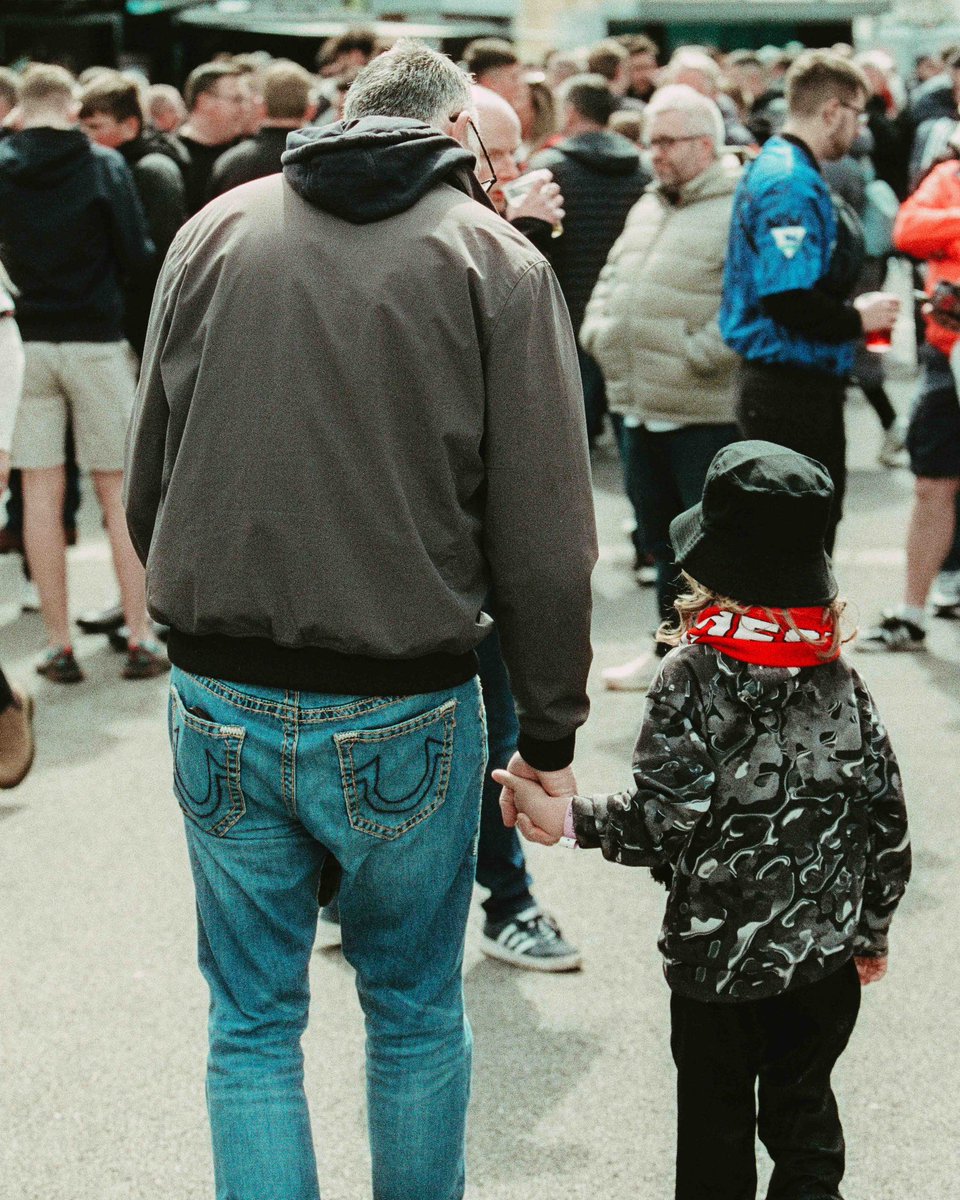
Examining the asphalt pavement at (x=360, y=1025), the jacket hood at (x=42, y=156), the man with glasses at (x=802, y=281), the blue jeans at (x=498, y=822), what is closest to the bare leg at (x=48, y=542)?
the asphalt pavement at (x=360, y=1025)

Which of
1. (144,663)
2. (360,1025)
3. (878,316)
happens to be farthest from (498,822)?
(144,663)

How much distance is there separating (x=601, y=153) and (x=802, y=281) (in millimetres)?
2685

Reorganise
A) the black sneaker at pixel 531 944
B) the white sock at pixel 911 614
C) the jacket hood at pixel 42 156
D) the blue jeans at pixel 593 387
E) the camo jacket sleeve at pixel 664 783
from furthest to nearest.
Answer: the blue jeans at pixel 593 387, the white sock at pixel 911 614, the jacket hood at pixel 42 156, the black sneaker at pixel 531 944, the camo jacket sleeve at pixel 664 783

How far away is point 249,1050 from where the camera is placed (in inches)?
93.4

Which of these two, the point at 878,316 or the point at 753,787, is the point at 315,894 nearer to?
the point at 753,787

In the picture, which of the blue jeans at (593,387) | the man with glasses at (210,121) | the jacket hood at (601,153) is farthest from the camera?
the blue jeans at (593,387)

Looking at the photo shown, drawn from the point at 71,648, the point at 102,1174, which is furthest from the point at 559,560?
the point at 71,648

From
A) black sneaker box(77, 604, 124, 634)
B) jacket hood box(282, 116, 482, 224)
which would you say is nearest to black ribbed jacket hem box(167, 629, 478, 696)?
jacket hood box(282, 116, 482, 224)

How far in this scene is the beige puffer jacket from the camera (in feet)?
17.4

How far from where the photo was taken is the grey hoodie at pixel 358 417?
2178 mm

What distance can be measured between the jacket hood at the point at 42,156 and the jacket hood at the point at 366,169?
4017mm

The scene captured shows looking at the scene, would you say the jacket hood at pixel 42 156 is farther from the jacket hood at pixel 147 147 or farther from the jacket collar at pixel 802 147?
the jacket collar at pixel 802 147

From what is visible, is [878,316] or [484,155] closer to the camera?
[484,155]

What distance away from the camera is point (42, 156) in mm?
5926
